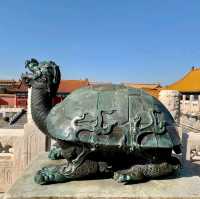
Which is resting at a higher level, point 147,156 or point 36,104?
point 36,104

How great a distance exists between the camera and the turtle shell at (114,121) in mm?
2391

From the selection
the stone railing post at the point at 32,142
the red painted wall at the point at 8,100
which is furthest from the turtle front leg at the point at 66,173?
the red painted wall at the point at 8,100

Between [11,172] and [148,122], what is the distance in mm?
2338

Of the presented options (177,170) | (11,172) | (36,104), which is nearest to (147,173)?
(177,170)

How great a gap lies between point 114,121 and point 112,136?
0.40 ft

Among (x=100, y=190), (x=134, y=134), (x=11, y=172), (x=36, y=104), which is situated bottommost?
(x=11, y=172)

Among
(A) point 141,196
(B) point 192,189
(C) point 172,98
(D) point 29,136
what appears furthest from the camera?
(C) point 172,98

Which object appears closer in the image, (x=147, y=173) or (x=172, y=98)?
(x=147, y=173)

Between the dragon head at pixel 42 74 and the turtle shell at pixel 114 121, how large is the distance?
281 mm

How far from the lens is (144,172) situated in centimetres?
251

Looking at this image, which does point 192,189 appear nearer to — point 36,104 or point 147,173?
point 147,173

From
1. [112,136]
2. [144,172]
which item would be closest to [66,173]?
[112,136]

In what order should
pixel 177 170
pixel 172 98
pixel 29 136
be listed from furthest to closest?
1. pixel 172 98
2. pixel 29 136
3. pixel 177 170

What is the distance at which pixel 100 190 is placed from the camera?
2322mm
